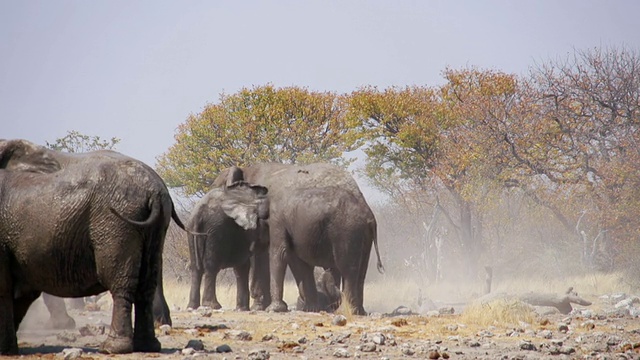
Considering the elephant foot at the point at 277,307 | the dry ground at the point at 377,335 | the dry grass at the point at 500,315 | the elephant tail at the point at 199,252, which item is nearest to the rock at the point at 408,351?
the dry ground at the point at 377,335

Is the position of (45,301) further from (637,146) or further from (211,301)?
(637,146)

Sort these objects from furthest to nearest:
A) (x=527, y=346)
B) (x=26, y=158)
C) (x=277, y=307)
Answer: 1. (x=277, y=307)
2. (x=527, y=346)
3. (x=26, y=158)

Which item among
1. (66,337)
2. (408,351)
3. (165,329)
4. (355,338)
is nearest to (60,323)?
(66,337)

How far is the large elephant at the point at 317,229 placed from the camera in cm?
1820

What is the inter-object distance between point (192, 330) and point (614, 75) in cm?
2923

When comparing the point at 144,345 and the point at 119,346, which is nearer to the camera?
the point at 119,346

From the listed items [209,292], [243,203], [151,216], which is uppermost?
[243,203]

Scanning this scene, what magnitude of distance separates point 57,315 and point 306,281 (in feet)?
21.1

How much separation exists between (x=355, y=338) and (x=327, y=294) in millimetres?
8029

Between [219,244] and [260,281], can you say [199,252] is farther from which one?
[260,281]

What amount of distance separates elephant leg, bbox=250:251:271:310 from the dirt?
292 cm

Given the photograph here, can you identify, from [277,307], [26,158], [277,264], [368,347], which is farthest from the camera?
[277,264]

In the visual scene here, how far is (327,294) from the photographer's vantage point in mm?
20844

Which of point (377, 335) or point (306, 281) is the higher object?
point (306, 281)
